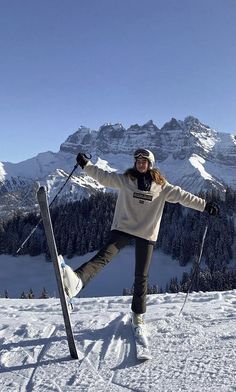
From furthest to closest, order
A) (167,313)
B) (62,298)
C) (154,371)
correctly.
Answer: (167,313)
(62,298)
(154,371)

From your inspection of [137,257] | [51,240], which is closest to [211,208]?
[137,257]

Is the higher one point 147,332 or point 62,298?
point 62,298

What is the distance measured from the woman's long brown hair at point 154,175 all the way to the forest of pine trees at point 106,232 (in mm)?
108709

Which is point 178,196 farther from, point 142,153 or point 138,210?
point 142,153

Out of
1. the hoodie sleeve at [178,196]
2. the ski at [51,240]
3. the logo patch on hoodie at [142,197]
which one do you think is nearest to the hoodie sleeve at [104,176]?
the logo patch on hoodie at [142,197]

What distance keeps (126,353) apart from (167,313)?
2245 millimetres

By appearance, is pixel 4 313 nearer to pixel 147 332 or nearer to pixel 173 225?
pixel 147 332

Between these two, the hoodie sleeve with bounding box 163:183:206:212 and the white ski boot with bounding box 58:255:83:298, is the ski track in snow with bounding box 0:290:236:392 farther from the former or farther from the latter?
the hoodie sleeve with bounding box 163:183:206:212

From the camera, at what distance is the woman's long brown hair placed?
7242 mm

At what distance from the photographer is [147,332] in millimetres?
7156

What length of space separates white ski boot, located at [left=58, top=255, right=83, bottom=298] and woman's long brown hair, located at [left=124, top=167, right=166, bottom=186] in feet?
6.07

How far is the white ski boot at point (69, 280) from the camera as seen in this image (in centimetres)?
614

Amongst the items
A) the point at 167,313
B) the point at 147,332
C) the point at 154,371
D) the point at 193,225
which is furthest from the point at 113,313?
the point at 193,225

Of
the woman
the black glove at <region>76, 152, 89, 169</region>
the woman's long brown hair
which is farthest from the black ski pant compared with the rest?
the black glove at <region>76, 152, 89, 169</region>
